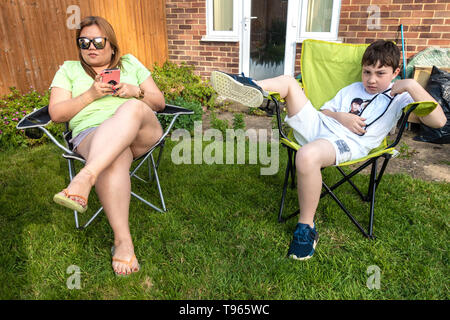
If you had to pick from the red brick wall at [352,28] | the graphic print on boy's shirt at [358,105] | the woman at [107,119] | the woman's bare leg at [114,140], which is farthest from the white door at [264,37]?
the woman's bare leg at [114,140]

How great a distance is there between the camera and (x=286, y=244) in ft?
6.24

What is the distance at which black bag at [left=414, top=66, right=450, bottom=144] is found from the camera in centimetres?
341

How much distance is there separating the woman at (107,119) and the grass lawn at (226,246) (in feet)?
0.70

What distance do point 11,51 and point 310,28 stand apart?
372cm

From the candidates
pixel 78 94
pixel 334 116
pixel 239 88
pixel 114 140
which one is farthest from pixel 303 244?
pixel 78 94

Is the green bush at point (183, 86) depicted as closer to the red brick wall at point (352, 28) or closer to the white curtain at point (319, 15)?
the red brick wall at point (352, 28)

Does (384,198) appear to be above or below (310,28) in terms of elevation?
below

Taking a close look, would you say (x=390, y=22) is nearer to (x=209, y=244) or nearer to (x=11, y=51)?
(x=209, y=244)

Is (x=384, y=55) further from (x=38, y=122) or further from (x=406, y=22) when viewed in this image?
(x=406, y=22)

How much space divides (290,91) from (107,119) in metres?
1.10

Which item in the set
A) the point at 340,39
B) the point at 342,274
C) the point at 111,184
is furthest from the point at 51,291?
the point at 340,39

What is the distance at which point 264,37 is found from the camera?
496 cm

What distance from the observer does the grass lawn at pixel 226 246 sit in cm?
158

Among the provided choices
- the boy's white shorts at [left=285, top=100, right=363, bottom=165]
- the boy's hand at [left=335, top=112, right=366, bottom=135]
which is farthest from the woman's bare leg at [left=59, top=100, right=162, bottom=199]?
the boy's hand at [left=335, top=112, right=366, bottom=135]
